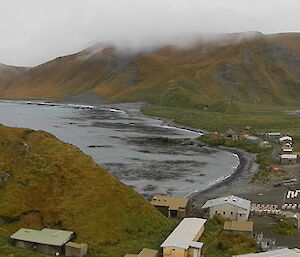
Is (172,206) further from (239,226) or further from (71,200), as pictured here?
(71,200)

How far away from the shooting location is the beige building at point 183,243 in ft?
115

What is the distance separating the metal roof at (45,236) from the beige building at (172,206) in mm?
14042

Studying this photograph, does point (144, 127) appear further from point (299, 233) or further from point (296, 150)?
point (299, 233)

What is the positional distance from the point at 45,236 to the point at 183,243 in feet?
35.7

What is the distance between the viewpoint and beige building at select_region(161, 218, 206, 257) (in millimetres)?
35062

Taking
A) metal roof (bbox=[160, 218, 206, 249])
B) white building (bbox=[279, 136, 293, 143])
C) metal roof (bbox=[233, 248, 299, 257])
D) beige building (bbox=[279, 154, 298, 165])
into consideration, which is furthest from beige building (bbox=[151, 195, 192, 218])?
white building (bbox=[279, 136, 293, 143])

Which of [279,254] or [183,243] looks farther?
[183,243]

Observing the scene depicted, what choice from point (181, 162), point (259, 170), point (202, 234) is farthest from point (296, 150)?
point (202, 234)

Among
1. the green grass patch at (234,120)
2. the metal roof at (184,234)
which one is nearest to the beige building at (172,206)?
the metal roof at (184,234)

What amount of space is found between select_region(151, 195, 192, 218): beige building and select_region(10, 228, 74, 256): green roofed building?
48.0ft

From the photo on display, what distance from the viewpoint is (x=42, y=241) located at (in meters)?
34.7

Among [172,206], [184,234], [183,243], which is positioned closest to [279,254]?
[183,243]

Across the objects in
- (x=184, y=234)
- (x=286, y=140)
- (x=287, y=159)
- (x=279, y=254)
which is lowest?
(x=287, y=159)

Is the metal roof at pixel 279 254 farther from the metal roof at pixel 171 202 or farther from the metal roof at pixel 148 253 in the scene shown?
the metal roof at pixel 171 202
